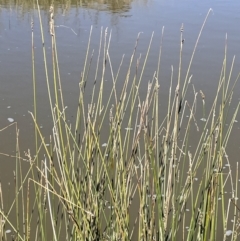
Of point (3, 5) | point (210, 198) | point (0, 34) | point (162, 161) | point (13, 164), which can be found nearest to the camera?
point (210, 198)

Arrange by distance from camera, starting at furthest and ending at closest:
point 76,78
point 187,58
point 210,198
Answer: point 187,58
point 76,78
point 210,198

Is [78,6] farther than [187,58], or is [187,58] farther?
[78,6]

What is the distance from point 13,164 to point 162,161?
1.64 m

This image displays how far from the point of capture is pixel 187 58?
4.91m

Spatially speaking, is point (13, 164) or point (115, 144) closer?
point (115, 144)

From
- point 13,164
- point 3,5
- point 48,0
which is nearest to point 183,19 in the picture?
point 48,0

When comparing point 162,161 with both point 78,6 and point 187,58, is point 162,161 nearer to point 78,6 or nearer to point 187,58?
point 187,58

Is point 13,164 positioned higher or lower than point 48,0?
lower

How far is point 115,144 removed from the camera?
4.49 feet

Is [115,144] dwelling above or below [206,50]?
above

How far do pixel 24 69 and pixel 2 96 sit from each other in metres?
0.65

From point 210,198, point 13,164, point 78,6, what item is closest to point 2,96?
point 13,164

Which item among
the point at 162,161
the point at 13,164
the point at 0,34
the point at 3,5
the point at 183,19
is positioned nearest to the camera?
the point at 162,161

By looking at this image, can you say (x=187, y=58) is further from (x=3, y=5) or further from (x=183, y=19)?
(x=3, y=5)
